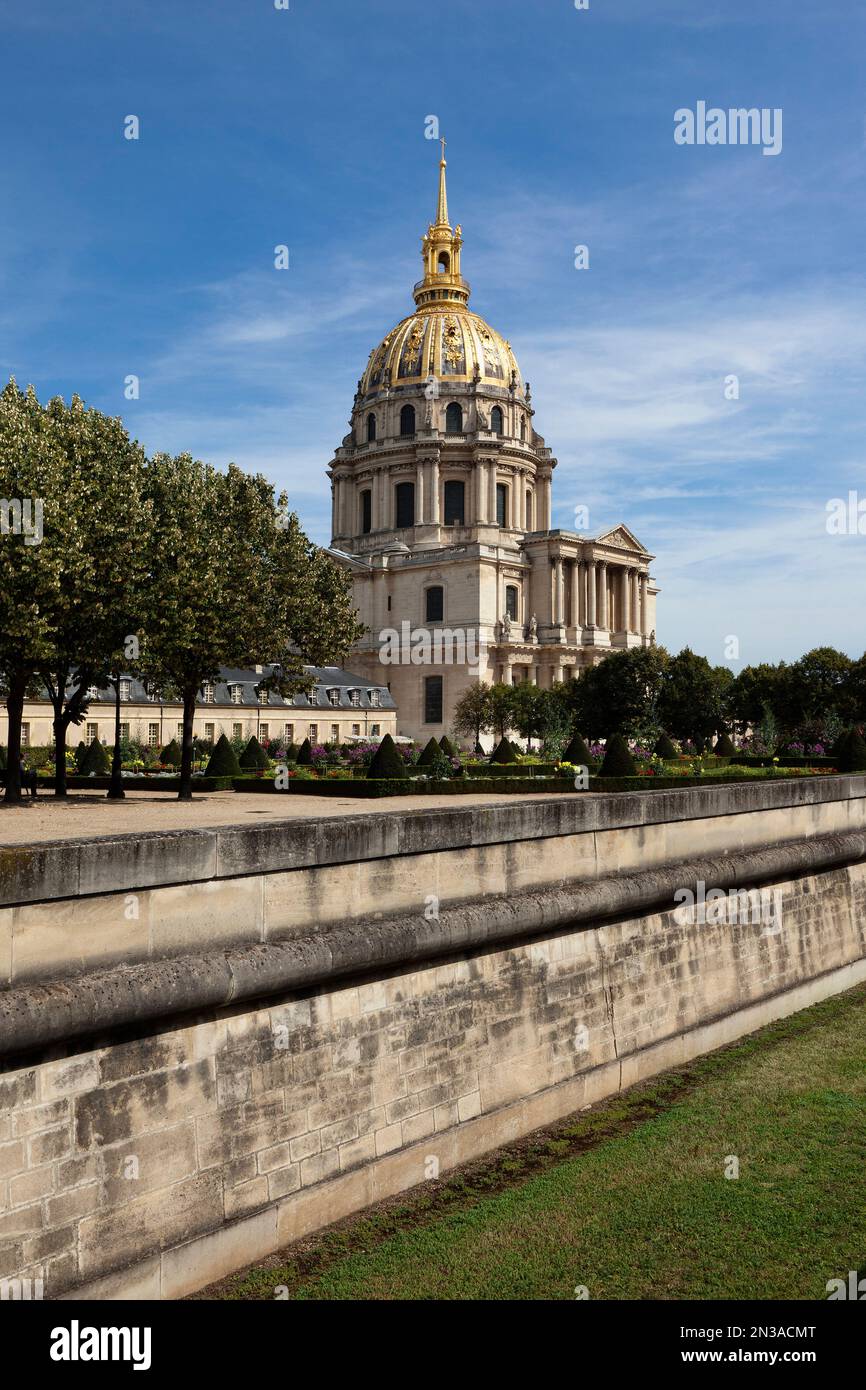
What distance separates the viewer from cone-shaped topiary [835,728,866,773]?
37.4m

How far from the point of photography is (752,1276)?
7941 mm

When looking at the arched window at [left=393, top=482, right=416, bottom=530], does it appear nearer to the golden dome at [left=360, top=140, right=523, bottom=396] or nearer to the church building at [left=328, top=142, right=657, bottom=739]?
the church building at [left=328, top=142, right=657, bottom=739]

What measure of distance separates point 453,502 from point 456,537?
380cm

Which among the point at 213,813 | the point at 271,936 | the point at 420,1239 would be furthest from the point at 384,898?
the point at 213,813

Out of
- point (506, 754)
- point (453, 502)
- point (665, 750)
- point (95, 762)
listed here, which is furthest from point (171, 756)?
point (453, 502)

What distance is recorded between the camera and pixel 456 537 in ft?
354

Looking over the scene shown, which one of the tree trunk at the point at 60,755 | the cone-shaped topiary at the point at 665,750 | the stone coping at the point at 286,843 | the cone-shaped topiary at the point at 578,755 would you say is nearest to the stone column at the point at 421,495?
the cone-shaped topiary at the point at 665,750

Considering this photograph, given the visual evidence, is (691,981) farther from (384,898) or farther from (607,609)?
(607,609)

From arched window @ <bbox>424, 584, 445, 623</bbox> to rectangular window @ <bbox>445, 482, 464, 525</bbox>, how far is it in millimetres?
9522

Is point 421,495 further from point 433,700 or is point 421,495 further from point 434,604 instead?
point 433,700

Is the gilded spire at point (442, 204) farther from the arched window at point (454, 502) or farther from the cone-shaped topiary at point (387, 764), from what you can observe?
the cone-shaped topiary at point (387, 764)

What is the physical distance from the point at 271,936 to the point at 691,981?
23.2 feet

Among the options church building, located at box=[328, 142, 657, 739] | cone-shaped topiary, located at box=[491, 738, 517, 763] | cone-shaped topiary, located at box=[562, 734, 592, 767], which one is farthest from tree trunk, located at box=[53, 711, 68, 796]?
church building, located at box=[328, 142, 657, 739]
